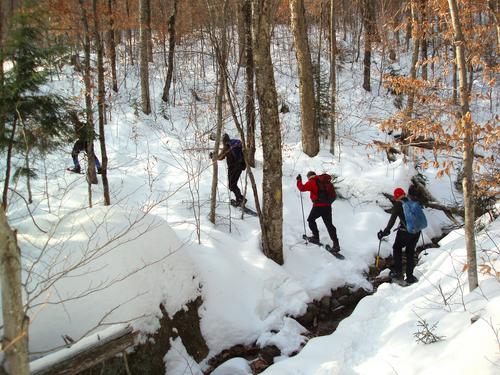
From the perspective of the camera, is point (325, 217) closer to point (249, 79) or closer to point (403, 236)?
point (403, 236)

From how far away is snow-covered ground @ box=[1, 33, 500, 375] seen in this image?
157 inches

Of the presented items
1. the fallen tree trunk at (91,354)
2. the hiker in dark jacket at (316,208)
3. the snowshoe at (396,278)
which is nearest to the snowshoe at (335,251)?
the hiker in dark jacket at (316,208)

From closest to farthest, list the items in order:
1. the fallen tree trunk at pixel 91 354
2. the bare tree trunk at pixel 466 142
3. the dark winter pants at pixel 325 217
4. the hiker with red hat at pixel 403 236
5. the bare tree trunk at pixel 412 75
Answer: the fallen tree trunk at pixel 91 354, the bare tree trunk at pixel 466 142, the bare tree trunk at pixel 412 75, the hiker with red hat at pixel 403 236, the dark winter pants at pixel 325 217

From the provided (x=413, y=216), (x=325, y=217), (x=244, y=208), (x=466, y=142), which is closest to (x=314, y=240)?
(x=325, y=217)

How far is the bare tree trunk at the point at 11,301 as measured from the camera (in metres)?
2.35

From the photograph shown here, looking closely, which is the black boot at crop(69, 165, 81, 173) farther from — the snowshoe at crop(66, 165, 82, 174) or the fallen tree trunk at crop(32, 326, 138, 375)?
the fallen tree trunk at crop(32, 326, 138, 375)

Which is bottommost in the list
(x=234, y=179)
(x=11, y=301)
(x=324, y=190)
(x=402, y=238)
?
(x=402, y=238)

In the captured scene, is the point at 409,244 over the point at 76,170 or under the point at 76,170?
under

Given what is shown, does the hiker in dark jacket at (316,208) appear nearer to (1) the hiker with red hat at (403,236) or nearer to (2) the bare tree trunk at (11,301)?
(1) the hiker with red hat at (403,236)

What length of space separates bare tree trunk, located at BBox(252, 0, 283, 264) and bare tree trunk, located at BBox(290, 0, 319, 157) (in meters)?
4.65

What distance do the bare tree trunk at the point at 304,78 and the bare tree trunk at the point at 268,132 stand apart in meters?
4.65

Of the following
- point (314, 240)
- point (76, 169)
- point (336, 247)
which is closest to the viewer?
point (336, 247)

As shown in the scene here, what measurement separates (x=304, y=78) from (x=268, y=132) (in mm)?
5339

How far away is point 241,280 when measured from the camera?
6164 millimetres
